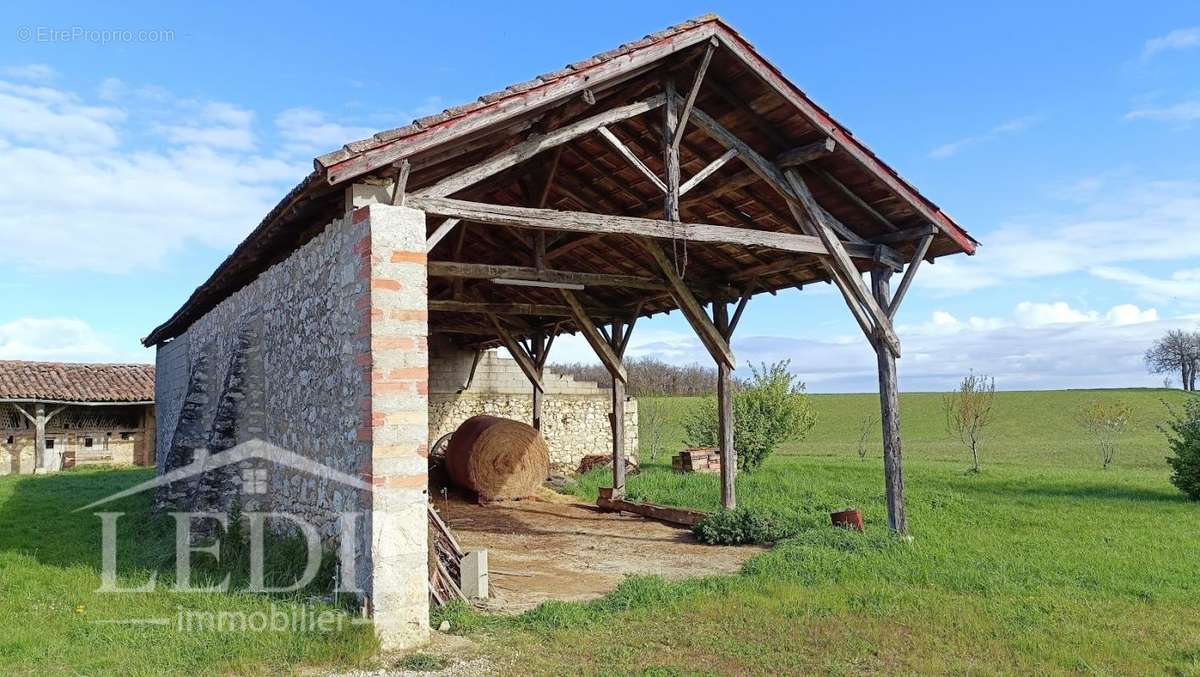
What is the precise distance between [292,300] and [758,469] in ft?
41.6

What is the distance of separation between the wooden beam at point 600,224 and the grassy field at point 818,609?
323 centimetres

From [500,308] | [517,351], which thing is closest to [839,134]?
[500,308]

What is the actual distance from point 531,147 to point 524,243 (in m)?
4.75

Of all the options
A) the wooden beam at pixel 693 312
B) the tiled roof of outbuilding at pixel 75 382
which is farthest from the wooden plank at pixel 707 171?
the tiled roof of outbuilding at pixel 75 382

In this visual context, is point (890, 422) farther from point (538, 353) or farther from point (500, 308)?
point (538, 353)

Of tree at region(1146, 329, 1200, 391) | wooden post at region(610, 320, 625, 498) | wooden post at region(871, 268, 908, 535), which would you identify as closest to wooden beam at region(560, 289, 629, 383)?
wooden post at region(610, 320, 625, 498)

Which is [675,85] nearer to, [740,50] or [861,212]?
[740,50]

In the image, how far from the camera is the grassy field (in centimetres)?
518

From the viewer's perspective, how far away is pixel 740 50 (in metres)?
7.88

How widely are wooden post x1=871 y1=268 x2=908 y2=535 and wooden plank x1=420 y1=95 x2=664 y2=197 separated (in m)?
3.64

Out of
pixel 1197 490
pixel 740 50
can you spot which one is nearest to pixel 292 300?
pixel 740 50

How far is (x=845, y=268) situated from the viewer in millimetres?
9125

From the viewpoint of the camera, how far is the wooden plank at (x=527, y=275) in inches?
381

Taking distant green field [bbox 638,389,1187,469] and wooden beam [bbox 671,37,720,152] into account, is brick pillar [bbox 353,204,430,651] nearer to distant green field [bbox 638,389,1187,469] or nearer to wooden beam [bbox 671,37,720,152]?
wooden beam [bbox 671,37,720,152]
